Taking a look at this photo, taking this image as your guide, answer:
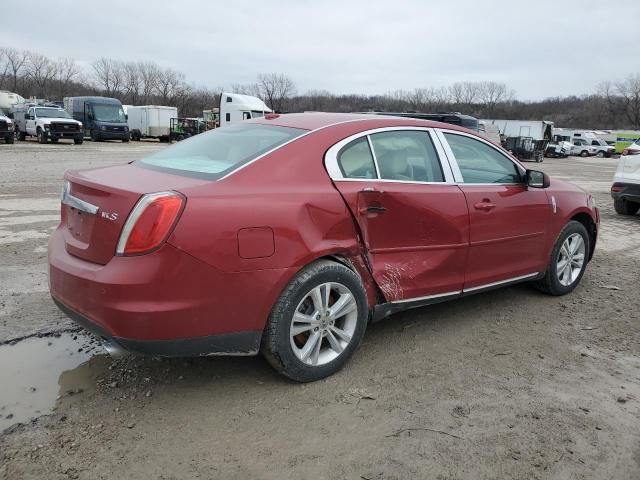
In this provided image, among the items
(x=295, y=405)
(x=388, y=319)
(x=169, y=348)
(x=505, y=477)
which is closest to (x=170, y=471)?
(x=169, y=348)

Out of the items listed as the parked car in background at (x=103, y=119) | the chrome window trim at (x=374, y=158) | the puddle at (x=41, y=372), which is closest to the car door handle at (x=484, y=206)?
the chrome window trim at (x=374, y=158)

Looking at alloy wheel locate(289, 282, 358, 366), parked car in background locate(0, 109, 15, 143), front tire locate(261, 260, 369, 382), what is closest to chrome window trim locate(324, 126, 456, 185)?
front tire locate(261, 260, 369, 382)

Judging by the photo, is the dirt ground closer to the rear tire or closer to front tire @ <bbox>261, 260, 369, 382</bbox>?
front tire @ <bbox>261, 260, 369, 382</bbox>

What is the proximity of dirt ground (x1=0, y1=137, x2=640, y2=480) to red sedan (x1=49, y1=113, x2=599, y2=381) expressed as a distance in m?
0.34

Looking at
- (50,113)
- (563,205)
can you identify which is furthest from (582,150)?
(563,205)

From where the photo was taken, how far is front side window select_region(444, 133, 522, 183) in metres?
4.15

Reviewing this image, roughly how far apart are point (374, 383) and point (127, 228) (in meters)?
1.69

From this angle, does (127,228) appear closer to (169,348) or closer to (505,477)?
(169,348)

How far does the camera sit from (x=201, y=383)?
3.28 meters

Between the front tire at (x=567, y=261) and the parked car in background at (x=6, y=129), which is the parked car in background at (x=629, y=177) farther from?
the parked car in background at (x=6, y=129)

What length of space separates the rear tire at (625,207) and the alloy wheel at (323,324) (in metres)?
8.97

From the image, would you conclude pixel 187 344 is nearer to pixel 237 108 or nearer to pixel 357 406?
pixel 357 406

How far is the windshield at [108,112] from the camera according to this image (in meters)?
33.5

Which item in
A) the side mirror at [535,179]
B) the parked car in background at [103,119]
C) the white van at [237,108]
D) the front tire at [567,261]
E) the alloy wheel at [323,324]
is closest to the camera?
the alloy wheel at [323,324]
